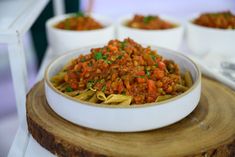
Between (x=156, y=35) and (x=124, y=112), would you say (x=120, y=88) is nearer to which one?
(x=124, y=112)

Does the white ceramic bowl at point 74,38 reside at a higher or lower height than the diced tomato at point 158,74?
lower

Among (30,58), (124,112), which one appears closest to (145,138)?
(124,112)

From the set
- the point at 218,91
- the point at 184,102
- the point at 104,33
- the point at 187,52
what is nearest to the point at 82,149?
the point at 184,102

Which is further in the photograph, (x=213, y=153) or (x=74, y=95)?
(x=74, y=95)

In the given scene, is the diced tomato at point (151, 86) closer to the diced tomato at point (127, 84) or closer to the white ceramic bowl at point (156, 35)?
the diced tomato at point (127, 84)

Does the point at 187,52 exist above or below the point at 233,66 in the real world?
below

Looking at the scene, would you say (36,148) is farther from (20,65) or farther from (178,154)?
(178,154)

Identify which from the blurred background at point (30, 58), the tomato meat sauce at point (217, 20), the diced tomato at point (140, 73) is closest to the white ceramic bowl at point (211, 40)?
the tomato meat sauce at point (217, 20)
